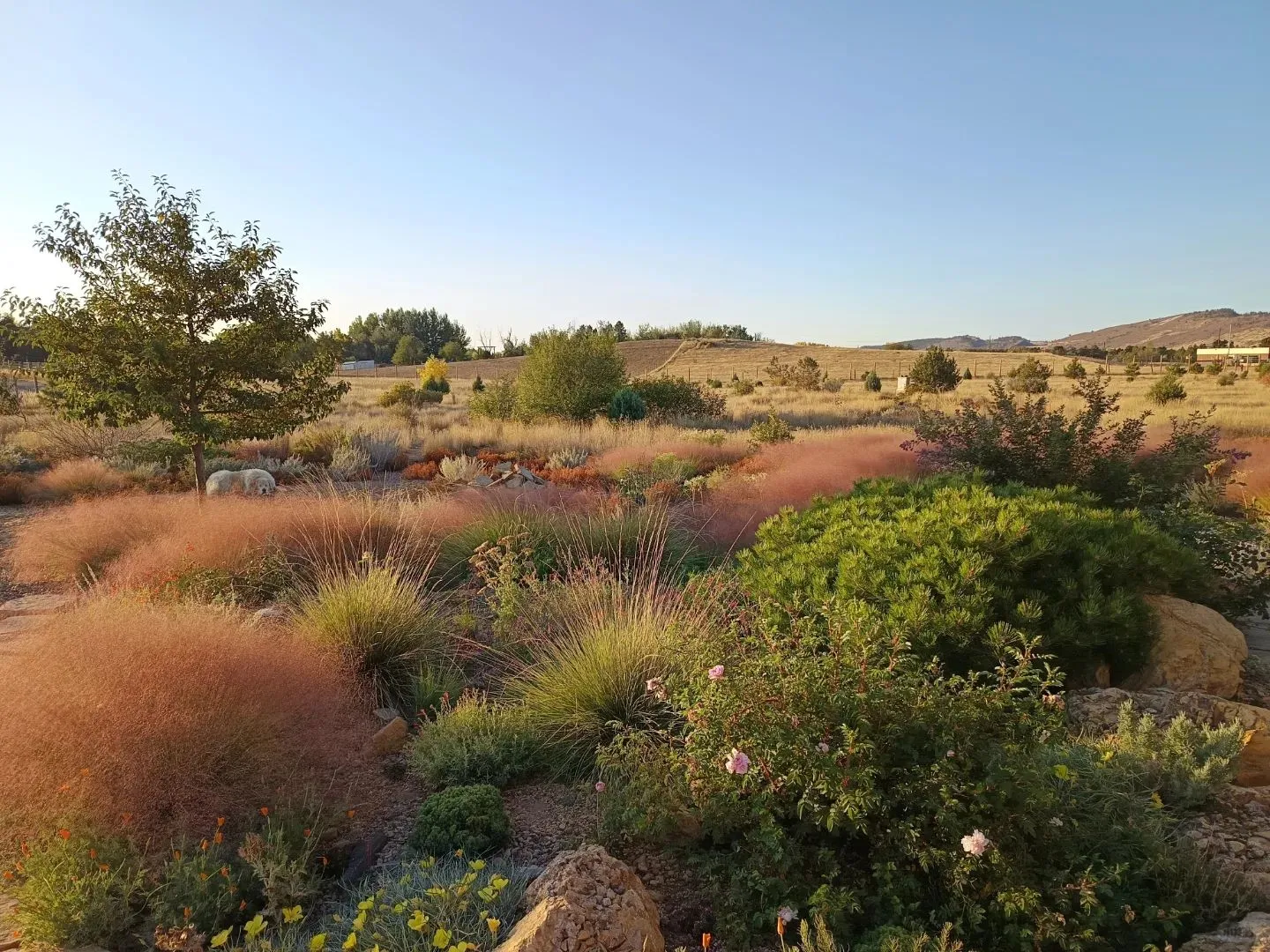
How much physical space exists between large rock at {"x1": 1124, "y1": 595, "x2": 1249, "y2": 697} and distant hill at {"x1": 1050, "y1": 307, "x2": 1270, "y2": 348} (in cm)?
9688

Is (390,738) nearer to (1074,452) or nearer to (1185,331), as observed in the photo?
(1074,452)

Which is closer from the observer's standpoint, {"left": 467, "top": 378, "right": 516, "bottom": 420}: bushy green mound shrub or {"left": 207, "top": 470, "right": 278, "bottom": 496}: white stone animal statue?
{"left": 207, "top": 470, "right": 278, "bottom": 496}: white stone animal statue

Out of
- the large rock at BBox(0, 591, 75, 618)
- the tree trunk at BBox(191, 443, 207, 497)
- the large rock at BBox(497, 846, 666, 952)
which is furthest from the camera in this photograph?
the tree trunk at BBox(191, 443, 207, 497)

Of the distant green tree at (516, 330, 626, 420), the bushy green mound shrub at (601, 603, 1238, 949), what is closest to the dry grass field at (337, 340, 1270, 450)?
the distant green tree at (516, 330, 626, 420)

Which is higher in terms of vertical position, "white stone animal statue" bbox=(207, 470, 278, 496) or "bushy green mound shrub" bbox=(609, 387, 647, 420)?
"bushy green mound shrub" bbox=(609, 387, 647, 420)

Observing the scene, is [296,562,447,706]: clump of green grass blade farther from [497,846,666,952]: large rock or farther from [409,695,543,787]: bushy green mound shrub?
[497,846,666,952]: large rock

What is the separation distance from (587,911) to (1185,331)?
413 feet

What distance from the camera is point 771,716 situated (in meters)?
2.43

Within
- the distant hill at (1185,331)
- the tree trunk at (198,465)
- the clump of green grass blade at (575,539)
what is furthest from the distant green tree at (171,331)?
the distant hill at (1185,331)

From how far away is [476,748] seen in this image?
3.24 m

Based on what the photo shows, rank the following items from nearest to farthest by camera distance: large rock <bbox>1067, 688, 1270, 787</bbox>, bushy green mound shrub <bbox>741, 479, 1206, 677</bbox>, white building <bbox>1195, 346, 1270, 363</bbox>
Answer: large rock <bbox>1067, 688, 1270, 787</bbox>
bushy green mound shrub <bbox>741, 479, 1206, 677</bbox>
white building <bbox>1195, 346, 1270, 363</bbox>

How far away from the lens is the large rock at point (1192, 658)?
12.5 ft

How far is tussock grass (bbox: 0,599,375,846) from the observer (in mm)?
2463

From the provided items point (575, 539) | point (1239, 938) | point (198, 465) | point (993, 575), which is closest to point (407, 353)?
point (198, 465)
